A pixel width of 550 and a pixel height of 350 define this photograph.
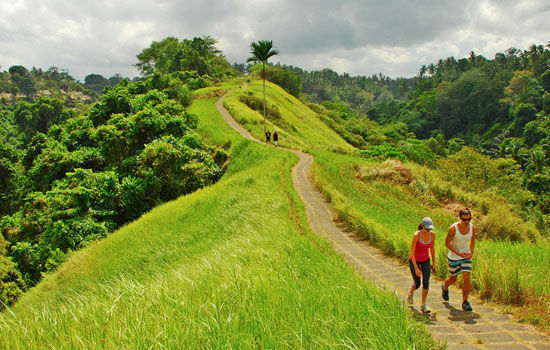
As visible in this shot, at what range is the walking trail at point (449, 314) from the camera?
378 cm

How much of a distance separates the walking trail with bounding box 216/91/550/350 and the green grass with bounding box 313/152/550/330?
0.26 m

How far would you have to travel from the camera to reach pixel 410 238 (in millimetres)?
7363

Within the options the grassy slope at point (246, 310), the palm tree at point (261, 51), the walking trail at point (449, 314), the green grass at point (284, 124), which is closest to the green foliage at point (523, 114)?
the green grass at point (284, 124)

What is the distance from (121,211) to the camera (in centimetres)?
1784

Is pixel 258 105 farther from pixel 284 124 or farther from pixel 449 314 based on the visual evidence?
pixel 449 314

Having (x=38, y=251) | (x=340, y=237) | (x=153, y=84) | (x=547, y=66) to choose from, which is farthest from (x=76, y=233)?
(x=547, y=66)

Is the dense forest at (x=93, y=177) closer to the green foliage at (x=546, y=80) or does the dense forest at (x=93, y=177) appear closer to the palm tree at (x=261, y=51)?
the palm tree at (x=261, y=51)

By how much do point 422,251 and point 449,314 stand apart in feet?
3.08

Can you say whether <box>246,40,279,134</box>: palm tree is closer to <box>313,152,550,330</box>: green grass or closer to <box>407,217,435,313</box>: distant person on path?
<box>313,152,550,330</box>: green grass

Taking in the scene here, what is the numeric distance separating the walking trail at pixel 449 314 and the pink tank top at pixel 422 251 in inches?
26.1

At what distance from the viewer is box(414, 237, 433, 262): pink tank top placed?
504 cm

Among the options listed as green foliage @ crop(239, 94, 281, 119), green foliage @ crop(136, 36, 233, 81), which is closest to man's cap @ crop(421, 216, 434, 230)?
green foliage @ crop(239, 94, 281, 119)

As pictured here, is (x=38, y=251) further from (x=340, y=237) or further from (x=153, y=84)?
(x=153, y=84)

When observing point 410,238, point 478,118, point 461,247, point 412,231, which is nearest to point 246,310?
point 461,247
